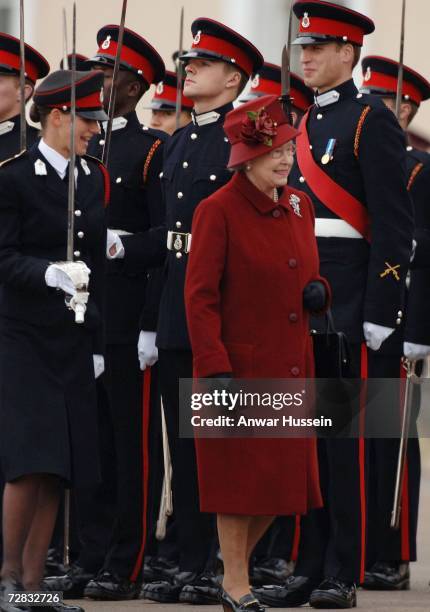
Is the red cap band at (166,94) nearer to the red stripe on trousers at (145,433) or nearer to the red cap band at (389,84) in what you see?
the red cap band at (389,84)

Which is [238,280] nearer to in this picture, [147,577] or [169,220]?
[169,220]

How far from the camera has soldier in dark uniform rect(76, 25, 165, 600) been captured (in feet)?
28.9

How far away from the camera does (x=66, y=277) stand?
7676 mm

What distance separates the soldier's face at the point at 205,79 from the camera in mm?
8641

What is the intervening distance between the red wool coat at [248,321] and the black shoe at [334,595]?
29.0 inches

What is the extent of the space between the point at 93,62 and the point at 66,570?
6.97ft

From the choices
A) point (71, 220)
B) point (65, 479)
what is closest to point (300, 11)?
point (71, 220)

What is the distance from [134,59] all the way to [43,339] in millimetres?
1830

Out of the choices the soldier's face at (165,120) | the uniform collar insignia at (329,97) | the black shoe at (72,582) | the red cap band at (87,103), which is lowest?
the black shoe at (72,582)

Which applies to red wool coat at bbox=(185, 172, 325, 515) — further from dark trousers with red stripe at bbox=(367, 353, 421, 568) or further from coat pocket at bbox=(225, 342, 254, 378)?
dark trousers with red stripe at bbox=(367, 353, 421, 568)

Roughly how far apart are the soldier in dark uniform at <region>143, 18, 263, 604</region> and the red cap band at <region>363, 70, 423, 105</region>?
1410 millimetres

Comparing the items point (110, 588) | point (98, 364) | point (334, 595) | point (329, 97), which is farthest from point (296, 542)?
point (329, 97)

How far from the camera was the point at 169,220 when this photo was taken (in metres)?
8.63

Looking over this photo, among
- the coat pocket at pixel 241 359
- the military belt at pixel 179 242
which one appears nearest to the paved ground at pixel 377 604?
the coat pocket at pixel 241 359
